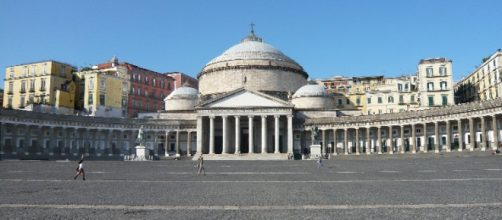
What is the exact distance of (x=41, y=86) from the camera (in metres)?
89.1

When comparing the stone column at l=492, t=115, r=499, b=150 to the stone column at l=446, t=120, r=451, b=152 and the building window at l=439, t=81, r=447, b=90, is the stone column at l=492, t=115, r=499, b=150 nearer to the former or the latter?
the stone column at l=446, t=120, r=451, b=152

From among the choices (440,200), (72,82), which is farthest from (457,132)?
(72,82)

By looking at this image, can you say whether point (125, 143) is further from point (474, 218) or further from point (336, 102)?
point (474, 218)

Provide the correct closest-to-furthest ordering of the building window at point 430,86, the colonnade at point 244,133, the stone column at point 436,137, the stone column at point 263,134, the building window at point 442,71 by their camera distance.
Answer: the stone column at point 436,137, the stone column at point 263,134, the colonnade at point 244,133, the building window at point 442,71, the building window at point 430,86

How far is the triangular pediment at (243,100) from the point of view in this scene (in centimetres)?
8100

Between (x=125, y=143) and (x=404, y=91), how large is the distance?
180ft

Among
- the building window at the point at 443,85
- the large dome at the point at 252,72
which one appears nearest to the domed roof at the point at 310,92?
the large dome at the point at 252,72

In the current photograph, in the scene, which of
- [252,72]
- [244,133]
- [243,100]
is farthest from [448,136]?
[252,72]

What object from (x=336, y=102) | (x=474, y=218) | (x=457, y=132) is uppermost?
(x=336, y=102)

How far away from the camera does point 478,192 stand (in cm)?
1695

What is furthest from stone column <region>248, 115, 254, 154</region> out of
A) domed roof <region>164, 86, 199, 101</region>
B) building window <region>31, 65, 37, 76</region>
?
building window <region>31, 65, 37, 76</region>

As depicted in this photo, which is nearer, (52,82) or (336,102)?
(52,82)

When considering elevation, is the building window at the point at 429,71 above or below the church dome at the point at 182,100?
above

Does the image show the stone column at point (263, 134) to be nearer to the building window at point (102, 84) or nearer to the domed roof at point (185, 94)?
the domed roof at point (185, 94)
